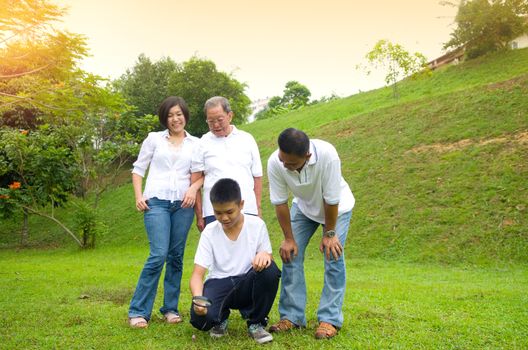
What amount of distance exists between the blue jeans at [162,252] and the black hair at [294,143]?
5.14ft

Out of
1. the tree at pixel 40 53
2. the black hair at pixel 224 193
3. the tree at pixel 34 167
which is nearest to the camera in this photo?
the black hair at pixel 224 193

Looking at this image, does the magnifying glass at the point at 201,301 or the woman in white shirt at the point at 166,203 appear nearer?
the magnifying glass at the point at 201,301

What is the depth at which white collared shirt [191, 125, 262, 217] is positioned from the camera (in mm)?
4633

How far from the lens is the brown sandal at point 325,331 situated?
12.9 ft

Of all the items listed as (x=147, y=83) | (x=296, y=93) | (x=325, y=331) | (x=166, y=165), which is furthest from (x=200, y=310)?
(x=296, y=93)

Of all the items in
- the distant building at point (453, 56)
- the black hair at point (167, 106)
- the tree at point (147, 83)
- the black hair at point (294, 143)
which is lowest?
the black hair at point (294, 143)

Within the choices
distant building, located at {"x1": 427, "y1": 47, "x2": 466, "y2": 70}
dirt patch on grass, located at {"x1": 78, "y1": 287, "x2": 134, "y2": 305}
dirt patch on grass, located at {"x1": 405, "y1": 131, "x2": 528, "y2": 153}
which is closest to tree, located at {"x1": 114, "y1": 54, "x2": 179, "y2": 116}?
distant building, located at {"x1": 427, "y1": 47, "x2": 466, "y2": 70}

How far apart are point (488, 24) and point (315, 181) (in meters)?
24.2

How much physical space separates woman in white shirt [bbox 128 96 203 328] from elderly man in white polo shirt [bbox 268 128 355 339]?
40.2 inches

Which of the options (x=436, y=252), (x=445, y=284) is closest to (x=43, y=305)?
(x=445, y=284)

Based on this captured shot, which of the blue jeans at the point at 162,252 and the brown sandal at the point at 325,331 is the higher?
the blue jeans at the point at 162,252

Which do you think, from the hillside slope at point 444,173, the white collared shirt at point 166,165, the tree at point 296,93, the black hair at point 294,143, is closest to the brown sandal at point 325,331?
the black hair at point 294,143

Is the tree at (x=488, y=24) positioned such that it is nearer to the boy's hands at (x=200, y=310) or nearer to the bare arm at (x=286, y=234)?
the bare arm at (x=286, y=234)

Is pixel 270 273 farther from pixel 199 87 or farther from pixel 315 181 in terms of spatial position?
pixel 199 87
